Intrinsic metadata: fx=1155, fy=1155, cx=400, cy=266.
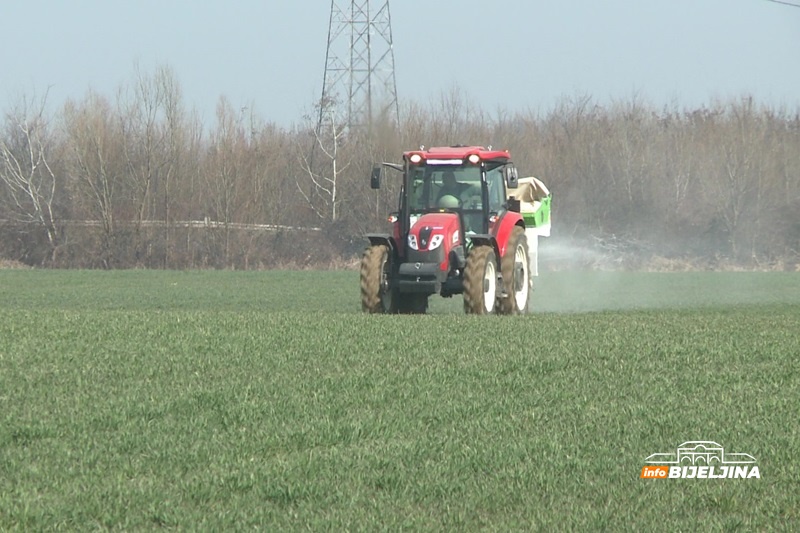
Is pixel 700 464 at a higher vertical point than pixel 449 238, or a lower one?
lower

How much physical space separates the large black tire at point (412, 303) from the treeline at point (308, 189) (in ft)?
97.0

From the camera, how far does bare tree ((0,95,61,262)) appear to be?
167 feet

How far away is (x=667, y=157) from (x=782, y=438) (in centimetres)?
4944

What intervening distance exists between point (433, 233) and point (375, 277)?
3.40 feet

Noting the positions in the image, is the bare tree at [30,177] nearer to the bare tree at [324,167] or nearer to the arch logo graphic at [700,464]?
the bare tree at [324,167]

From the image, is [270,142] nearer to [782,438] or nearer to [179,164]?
[179,164]

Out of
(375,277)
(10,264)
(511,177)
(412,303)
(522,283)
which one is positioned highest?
(511,177)

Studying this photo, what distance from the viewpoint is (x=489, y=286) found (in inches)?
663

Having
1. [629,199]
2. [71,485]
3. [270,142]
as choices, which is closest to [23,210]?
[270,142]

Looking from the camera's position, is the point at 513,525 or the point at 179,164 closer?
the point at 513,525

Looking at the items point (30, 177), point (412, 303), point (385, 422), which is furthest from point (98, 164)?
point (385, 422)

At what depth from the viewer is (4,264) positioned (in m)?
49.3

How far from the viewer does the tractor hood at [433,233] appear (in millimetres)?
16359

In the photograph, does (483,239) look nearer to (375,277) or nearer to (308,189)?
(375,277)
